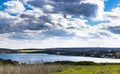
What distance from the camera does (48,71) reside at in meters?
47.4

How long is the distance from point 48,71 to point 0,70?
850 cm

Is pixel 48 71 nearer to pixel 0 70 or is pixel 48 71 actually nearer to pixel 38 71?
pixel 38 71

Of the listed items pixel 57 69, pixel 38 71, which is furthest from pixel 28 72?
pixel 57 69

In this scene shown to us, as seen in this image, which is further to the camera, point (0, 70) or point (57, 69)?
point (57, 69)

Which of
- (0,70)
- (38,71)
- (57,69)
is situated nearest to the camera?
(0,70)

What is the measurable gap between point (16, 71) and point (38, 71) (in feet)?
13.7

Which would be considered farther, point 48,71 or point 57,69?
point 57,69

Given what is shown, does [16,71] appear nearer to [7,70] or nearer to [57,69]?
[7,70]

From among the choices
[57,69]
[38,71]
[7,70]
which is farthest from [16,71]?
[57,69]

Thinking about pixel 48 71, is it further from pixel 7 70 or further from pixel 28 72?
pixel 7 70

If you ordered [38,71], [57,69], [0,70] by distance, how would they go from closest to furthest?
[0,70] → [38,71] → [57,69]

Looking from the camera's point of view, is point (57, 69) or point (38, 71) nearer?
point (38, 71)

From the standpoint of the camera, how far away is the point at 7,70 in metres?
42.3

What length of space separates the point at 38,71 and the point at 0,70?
6015 mm
